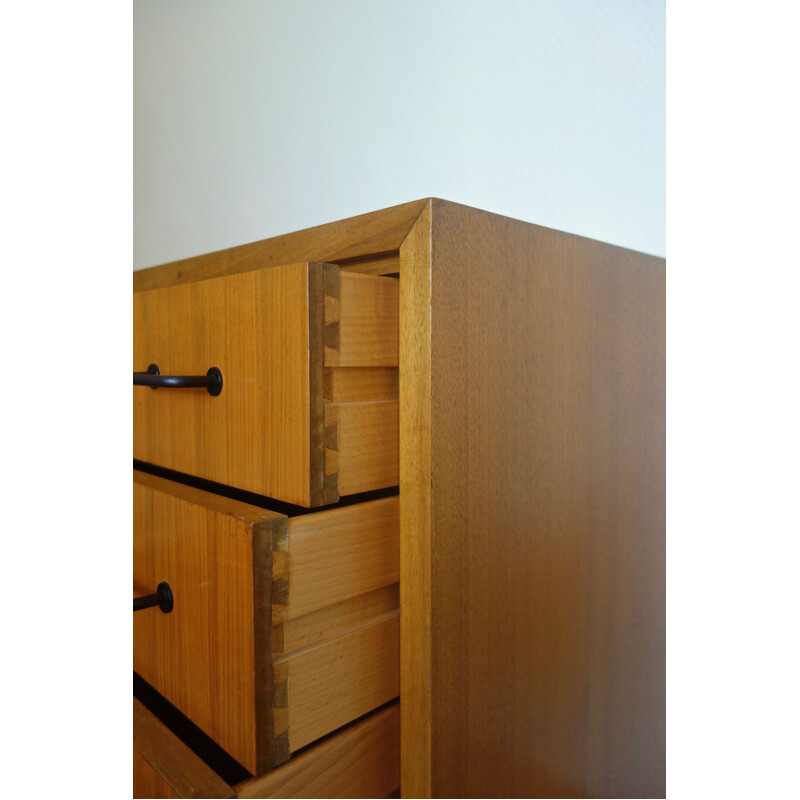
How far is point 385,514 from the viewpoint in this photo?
44 cm

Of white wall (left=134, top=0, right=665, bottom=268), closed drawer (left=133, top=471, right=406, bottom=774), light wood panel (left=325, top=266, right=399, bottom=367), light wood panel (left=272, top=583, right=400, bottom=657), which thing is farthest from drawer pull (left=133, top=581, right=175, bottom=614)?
white wall (left=134, top=0, right=665, bottom=268)

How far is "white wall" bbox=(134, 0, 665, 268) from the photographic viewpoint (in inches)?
28.0

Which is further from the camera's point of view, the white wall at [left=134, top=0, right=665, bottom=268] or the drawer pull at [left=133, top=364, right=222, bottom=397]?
the white wall at [left=134, top=0, right=665, bottom=268]

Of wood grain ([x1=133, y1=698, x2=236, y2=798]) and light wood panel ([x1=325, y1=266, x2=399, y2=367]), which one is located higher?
light wood panel ([x1=325, y1=266, x2=399, y2=367])

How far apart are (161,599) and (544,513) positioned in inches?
12.1

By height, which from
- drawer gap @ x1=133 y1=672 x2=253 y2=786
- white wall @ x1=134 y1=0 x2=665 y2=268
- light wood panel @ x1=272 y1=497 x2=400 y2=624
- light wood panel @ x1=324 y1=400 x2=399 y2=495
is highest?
white wall @ x1=134 y1=0 x2=665 y2=268

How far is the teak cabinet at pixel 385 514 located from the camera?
1.29 ft

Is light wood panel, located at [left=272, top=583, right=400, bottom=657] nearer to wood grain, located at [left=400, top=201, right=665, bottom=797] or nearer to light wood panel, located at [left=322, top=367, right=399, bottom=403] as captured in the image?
wood grain, located at [left=400, top=201, right=665, bottom=797]

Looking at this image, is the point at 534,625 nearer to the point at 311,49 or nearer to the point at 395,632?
the point at 395,632

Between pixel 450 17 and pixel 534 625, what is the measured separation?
0.72 metres

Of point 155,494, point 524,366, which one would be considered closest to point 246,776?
point 155,494

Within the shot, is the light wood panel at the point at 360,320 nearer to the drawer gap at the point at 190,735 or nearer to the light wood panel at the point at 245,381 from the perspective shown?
the light wood panel at the point at 245,381

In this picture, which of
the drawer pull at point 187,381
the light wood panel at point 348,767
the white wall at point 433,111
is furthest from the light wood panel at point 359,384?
the white wall at point 433,111

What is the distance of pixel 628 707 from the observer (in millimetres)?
606
